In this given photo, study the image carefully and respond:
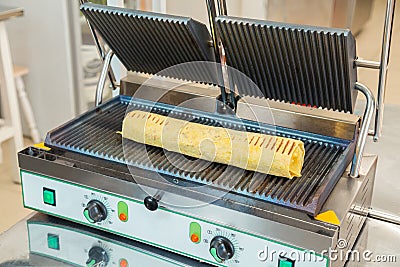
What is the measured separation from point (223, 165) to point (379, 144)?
0.75 m

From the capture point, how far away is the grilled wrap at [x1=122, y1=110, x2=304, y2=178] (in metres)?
1.04

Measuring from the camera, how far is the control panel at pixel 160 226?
941 mm

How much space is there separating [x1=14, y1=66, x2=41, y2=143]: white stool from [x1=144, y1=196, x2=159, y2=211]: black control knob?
7.47 feet

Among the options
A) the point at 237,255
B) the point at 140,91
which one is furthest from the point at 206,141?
the point at 140,91

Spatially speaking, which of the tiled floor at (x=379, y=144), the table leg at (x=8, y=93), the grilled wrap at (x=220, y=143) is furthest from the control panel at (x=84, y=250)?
the table leg at (x=8, y=93)

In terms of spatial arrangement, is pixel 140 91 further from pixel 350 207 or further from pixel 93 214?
pixel 350 207

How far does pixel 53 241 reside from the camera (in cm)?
116

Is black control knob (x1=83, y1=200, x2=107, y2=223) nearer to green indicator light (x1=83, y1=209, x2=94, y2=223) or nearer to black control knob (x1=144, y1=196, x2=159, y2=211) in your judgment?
green indicator light (x1=83, y1=209, x2=94, y2=223)

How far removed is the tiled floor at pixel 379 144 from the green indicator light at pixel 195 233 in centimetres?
57

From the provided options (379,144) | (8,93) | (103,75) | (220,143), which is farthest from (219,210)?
(8,93)

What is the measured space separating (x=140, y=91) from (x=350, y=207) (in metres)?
0.64

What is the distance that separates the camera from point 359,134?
42.9 inches

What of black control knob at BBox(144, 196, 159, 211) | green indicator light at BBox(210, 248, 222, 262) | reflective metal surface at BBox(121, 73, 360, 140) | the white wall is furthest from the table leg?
green indicator light at BBox(210, 248, 222, 262)

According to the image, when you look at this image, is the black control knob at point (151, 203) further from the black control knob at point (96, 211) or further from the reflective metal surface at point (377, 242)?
the reflective metal surface at point (377, 242)
